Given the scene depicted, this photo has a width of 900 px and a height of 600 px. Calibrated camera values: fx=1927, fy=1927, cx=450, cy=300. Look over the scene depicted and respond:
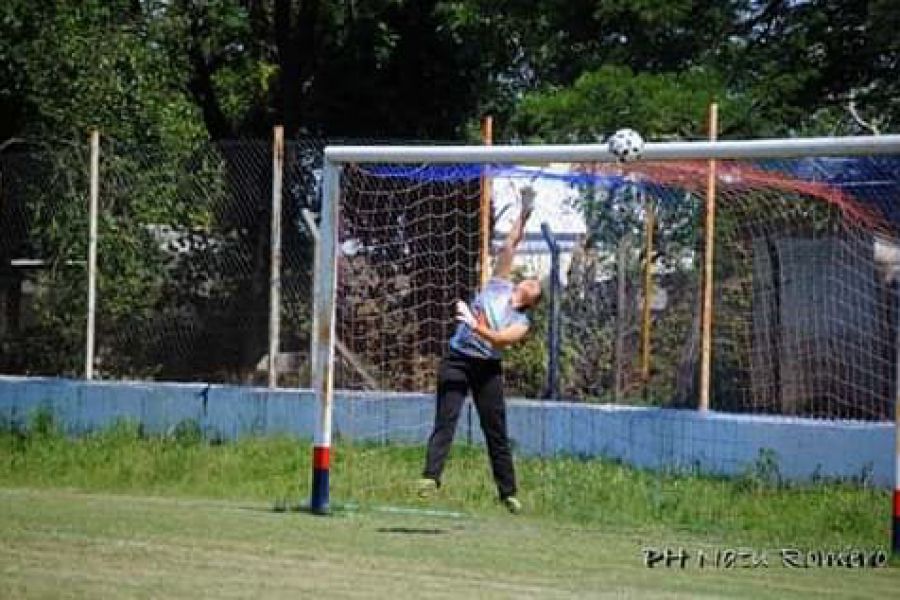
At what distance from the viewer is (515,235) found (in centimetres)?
1496

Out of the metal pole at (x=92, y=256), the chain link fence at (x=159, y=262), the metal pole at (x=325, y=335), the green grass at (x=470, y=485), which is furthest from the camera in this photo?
the metal pole at (x=92, y=256)

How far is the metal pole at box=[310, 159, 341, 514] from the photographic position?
14047mm

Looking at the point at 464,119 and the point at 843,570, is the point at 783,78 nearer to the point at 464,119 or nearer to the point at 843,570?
the point at 464,119

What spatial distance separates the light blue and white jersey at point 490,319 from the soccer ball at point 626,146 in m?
1.80

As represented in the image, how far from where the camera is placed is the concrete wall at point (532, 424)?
1536 centimetres

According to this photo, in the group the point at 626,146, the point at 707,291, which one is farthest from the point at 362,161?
the point at 707,291

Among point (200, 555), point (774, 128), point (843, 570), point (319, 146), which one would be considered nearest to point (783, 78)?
point (774, 128)

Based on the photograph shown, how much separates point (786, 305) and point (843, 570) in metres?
4.15

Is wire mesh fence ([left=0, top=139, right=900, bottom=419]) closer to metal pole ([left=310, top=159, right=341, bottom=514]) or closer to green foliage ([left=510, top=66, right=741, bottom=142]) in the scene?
metal pole ([left=310, top=159, right=341, bottom=514])

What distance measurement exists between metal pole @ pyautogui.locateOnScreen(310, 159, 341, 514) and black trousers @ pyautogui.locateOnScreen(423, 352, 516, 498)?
791mm

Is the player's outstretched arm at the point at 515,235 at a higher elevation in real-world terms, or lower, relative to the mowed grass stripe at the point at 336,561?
higher

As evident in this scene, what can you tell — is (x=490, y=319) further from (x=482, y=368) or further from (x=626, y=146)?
(x=626, y=146)

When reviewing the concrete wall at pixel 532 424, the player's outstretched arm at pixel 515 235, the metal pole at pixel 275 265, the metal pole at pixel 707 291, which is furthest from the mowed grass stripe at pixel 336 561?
the metal pole at pixel 275 265

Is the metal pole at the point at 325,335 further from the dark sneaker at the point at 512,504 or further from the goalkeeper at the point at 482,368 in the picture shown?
the dark sneaker at the point at 512,504
